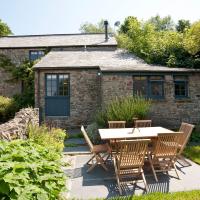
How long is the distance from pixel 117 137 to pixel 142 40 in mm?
20408

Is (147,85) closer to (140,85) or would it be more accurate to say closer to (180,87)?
→ (140,85)

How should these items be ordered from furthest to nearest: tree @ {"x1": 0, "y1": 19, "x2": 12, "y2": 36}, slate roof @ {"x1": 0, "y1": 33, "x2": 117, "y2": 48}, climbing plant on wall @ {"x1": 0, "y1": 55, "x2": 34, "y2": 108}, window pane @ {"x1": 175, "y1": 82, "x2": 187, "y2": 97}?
tree @ {"x1": 0, "y1": 19, "x2": 12, "y2": 36}, slate roof @ {"x1": 0, "y1": 33, "x2": 117, "y2": 48}, climbing plant on wall @ {"x1": 0, "y1": 55, "x2": 34, "y2": 108}, window pane @ {"x1": 175, "y1": 82, "x2": 187, "y2": 97}

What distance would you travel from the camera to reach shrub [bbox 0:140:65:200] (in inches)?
145

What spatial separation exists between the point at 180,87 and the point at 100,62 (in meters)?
5.24

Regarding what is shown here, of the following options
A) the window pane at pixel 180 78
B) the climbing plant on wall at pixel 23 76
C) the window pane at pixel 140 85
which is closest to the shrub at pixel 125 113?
the window pane at pixel 140 85

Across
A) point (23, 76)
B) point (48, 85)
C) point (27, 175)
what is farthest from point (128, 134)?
point (23, 76)

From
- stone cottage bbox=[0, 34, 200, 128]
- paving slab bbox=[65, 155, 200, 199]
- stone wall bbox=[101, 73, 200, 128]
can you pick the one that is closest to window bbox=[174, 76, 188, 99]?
stone cottage bbox=[0, 34, 200, 128]

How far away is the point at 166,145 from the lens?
733 cm

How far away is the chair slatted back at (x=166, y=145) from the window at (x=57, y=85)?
10855mm

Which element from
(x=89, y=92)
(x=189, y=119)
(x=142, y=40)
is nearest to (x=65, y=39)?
(x=142, y=40)

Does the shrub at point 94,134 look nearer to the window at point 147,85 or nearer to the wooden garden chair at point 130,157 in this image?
the window at point 147,85

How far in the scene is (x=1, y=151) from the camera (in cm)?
486

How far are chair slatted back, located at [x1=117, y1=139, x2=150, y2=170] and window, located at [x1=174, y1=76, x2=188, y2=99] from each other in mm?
9708

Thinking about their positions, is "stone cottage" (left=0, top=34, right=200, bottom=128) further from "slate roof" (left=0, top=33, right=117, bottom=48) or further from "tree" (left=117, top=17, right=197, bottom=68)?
"slate roof" (left=0, top=33, right=117, bottom=48)
